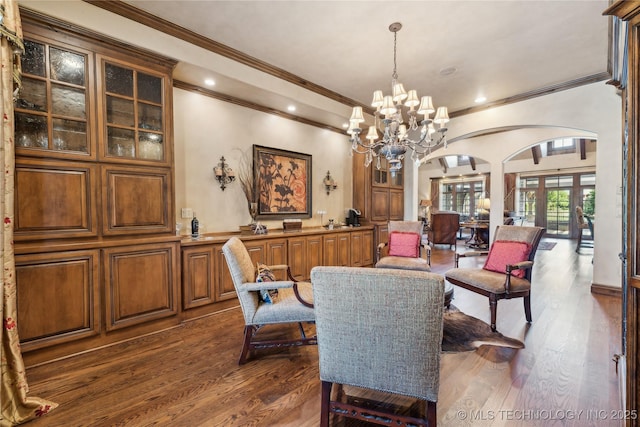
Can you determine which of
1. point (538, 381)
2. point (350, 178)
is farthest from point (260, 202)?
point (538, 381)

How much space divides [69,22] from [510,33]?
4225 mm

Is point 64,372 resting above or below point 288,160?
below

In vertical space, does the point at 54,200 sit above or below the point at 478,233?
above

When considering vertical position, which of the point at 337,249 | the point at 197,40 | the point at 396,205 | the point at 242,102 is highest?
the point at 197,40

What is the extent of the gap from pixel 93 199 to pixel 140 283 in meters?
0.88

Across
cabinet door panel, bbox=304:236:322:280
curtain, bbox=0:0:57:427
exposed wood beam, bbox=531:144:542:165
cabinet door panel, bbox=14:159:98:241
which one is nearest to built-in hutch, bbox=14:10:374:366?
cabinet door panel, bbox=14:159:98:241

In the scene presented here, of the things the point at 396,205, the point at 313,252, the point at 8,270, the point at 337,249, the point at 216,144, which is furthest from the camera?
the point at 396,205

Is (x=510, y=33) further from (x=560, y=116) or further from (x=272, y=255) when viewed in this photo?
(x=272, y=255)

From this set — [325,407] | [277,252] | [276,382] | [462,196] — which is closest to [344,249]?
[277,252]

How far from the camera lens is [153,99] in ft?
9.16

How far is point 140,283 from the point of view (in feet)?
8.78

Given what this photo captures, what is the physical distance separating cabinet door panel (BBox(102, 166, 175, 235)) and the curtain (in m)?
0.77

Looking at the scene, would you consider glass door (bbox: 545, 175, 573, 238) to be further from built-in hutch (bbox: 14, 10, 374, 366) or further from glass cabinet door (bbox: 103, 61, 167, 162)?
glass cabinet door (bbox: 103, 61, 167, 162)

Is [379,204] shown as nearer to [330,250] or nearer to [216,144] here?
[330,250]
